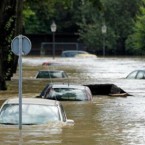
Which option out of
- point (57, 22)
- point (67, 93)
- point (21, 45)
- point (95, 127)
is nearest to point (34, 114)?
point (21, 45)

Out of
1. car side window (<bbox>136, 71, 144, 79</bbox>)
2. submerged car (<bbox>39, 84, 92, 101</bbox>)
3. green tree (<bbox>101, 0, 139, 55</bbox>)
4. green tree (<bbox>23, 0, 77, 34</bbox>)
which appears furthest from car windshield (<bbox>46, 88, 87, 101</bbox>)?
green tree (<bbox>23, 0, 77, 34</bbox>)

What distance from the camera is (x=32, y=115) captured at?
55.3ft

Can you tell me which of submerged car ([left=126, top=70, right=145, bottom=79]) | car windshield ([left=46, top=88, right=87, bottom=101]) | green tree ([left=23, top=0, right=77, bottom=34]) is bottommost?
submerged car ([left=126, top=70, right=145, bottom=79])

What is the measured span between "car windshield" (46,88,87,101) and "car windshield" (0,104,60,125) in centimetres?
873

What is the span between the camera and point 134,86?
3750cm

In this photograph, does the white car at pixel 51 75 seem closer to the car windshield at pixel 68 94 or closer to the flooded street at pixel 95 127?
the flooded street at pixel 95 127

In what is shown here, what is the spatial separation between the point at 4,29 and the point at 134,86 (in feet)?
28.1

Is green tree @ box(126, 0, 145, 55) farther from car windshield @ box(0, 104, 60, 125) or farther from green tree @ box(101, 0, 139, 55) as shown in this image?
car windshield @ box(0, 104, 60, 125)

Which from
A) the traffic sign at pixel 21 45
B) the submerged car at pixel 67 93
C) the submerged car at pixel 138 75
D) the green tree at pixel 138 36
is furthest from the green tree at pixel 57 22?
the traffic sign at pixel 21 45

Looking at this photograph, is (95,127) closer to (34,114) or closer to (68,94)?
(34,114)

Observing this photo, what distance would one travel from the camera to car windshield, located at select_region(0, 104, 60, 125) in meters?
16.8

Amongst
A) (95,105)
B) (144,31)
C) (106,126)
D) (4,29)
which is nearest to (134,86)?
(4,29)

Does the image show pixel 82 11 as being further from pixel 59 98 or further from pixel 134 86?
pixel 59 98

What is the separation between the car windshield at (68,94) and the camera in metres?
26.0
